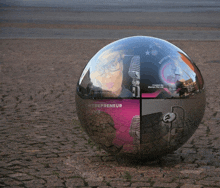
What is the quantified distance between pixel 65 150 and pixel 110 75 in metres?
1.41

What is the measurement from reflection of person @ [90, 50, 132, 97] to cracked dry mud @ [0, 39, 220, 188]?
899mm

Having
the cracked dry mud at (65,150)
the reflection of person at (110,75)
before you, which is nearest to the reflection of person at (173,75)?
the reflection of person at (110,75)

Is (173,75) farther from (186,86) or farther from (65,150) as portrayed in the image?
(65,150)

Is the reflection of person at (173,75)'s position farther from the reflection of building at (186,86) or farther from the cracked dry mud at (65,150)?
the cracked dry mud at (65,150)

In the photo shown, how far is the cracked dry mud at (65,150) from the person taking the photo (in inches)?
169

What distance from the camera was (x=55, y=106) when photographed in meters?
7.57

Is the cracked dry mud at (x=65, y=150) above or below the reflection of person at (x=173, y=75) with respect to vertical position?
below

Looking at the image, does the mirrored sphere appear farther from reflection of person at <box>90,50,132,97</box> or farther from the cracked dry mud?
the cracked dry mud

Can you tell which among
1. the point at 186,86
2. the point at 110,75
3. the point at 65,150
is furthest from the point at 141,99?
the point at 65,150

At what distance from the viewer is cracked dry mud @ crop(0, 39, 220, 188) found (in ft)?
14.0

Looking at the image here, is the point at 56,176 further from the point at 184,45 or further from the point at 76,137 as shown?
the point at 184,45

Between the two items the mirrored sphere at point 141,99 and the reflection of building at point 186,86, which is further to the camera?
the reflection of building at point 186,86

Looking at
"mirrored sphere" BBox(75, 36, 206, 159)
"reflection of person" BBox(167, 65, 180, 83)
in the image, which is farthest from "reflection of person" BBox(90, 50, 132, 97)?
"reflection of person" BBox(167, 65, 180, 83)

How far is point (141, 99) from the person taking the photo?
422 cm
